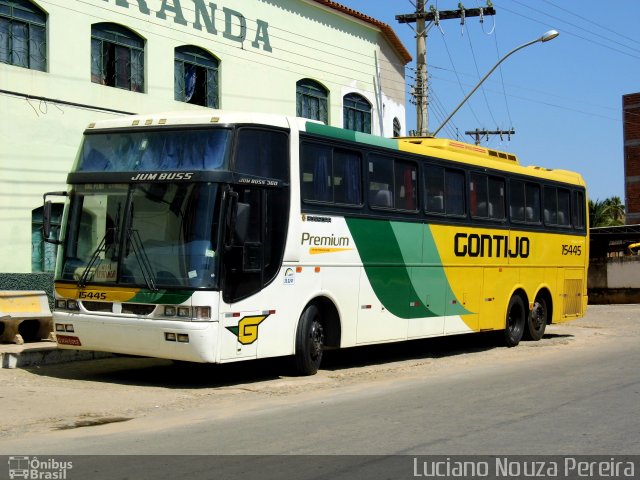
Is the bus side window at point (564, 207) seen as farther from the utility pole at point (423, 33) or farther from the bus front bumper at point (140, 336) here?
the bus front bumper at point (140, 336)

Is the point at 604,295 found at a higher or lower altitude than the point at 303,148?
lower

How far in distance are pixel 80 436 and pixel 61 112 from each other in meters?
11.9

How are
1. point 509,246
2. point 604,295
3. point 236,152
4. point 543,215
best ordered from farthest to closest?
1. point 604,295
2. point 543,215
3. point 509,246
4. point 236,152

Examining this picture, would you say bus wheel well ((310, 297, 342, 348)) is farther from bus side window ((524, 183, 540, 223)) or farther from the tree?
the tree

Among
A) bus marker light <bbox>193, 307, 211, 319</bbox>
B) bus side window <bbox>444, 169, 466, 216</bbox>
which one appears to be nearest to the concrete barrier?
bus marker light <bbox>193, 307, 211, 319</bbox>

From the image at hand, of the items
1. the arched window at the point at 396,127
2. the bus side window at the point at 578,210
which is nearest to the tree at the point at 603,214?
the arched window at the point at 396,127

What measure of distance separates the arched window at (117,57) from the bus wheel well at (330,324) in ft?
31.1

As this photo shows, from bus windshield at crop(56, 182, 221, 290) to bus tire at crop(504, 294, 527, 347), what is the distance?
9.17m

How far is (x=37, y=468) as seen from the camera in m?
7.11

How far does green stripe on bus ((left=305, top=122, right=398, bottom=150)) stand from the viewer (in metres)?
13.1

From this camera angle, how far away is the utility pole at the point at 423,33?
91.4 feet

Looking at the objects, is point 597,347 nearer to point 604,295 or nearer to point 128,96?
point 128,96

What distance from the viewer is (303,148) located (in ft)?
42.1

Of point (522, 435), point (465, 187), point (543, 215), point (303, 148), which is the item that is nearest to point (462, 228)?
point (465, 187)
